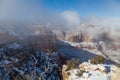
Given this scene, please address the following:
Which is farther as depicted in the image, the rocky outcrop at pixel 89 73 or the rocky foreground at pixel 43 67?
the rocky foreground at pixel 43 67

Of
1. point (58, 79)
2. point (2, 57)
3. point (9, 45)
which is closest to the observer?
point (58, 79)

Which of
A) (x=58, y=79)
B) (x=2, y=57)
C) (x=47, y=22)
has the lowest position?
(x=58, y=79)

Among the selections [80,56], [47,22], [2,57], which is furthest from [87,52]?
[2,57]

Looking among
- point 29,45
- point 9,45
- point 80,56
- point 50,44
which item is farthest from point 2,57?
point 80,56

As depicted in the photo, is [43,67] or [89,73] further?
[43,67]

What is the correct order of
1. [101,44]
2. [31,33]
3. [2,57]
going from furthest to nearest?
1. [101,44]
2. [31,33]
3. [2,57]

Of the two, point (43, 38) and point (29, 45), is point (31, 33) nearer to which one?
point (43, 38)

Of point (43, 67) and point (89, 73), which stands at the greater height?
point (89, 73)

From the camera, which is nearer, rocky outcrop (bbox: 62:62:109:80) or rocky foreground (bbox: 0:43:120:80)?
rocky outcrop (bbox: 62:62:109:80)

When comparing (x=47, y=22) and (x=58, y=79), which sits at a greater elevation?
(x=47, y=22)

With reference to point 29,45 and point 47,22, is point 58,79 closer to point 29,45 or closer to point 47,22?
point 29,45

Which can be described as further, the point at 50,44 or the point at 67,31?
the point at 67,31
